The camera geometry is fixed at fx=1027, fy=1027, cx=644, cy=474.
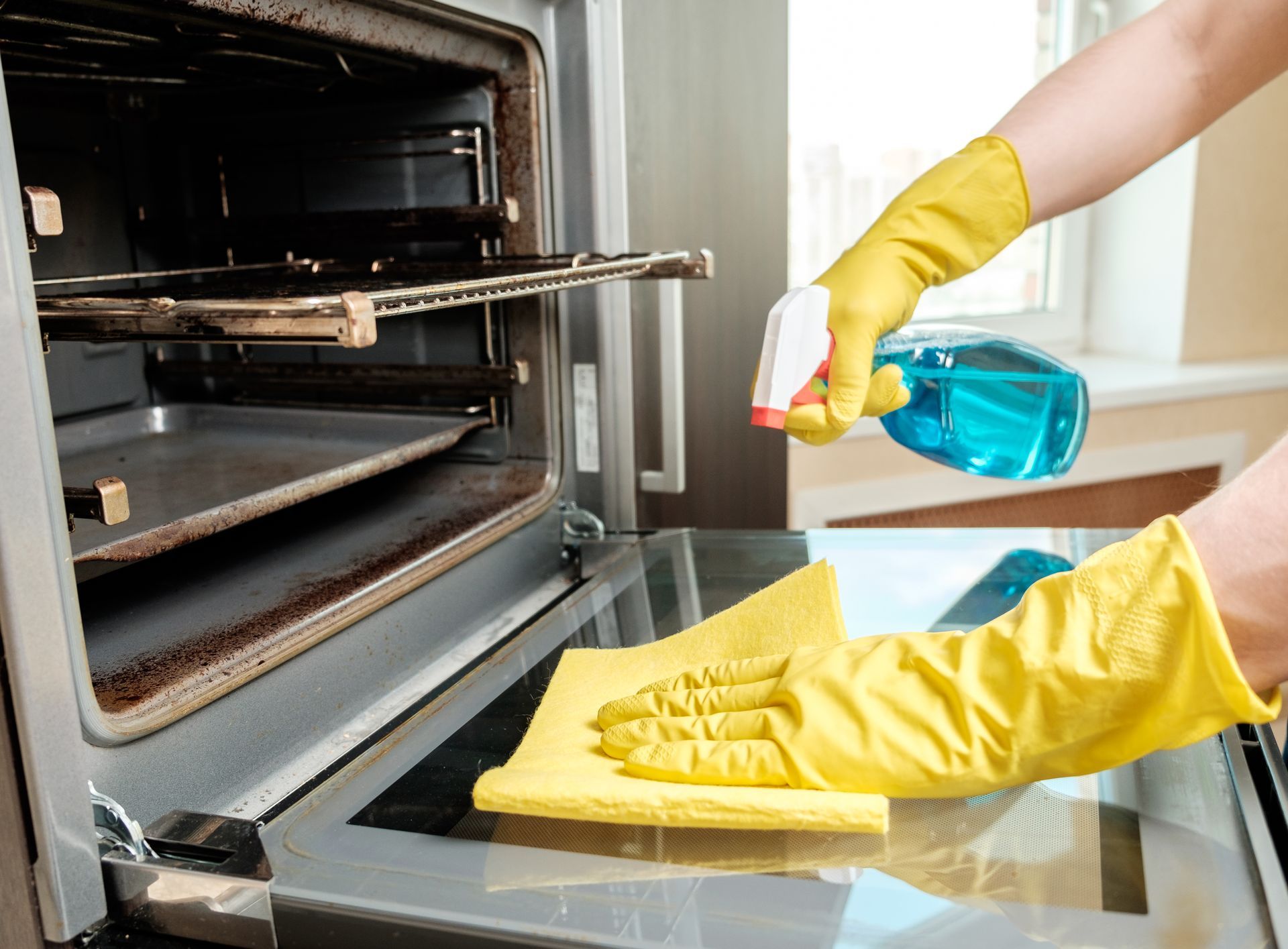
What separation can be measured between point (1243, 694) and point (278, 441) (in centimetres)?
112

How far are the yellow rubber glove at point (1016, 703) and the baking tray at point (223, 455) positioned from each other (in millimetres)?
397

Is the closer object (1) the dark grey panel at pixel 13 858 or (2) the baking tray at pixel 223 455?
(1) the dark grey panel at pixel 13 858

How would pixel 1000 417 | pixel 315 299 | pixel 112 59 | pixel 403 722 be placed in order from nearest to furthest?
pixel 315 299
pixel 403 722
pixel 112 59
pixel 1000 417

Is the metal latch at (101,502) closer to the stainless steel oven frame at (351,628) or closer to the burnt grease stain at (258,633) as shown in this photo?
the stainless steel oven frame at (351,628)

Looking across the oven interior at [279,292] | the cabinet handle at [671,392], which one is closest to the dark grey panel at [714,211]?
the cabinet handle at [671,392]

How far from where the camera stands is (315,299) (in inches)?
24.1

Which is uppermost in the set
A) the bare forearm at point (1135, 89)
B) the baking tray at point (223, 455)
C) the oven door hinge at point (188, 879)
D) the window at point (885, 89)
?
the window at point (885, 89)

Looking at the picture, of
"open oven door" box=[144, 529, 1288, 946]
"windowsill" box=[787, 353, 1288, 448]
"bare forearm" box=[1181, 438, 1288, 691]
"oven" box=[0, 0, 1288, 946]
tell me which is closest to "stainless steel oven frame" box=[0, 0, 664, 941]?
"oven" box=[0, 0, 1288, 946]

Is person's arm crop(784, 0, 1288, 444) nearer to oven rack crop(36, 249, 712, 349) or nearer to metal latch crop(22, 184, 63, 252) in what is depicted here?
oven rack crop(36, 249, 712, 349)

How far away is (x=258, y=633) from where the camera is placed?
2.80ft

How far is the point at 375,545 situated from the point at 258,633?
0.88 feet

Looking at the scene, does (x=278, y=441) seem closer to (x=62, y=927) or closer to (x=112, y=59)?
(x=112, y=59)

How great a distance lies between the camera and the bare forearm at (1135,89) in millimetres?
1125

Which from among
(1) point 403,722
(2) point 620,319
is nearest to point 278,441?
(2) point 620,319
